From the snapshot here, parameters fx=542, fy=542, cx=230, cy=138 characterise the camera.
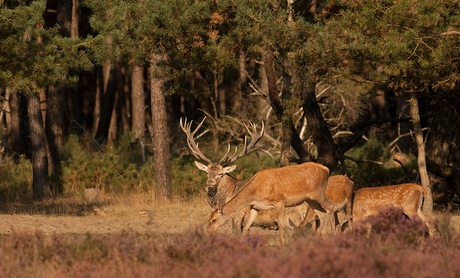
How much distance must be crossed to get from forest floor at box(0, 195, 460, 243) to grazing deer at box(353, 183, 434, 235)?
0.78 m

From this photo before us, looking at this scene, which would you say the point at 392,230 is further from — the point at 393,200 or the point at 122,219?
the point at 122,219

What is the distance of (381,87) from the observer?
13336mm

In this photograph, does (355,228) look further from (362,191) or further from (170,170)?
(170,170)

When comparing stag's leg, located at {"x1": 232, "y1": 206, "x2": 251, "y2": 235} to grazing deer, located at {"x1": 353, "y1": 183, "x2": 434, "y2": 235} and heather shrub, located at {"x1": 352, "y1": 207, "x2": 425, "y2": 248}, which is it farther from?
heather shrub, located at {"x1": 352, "y1": 207, "x2": 425, "y2": 248}

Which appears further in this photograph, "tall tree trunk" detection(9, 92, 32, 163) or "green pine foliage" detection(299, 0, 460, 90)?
"tall tree trunk" detection(9, 92, 32, 163)

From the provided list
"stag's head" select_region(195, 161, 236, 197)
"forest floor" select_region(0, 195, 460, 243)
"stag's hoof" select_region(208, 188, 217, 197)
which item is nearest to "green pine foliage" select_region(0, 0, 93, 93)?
"forest floor" select_region(0, 195, 460, 243)

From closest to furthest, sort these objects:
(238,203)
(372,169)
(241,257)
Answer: (241,257) → (238,203) → (372,169)

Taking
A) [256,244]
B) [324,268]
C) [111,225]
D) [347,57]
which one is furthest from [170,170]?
[324,268]

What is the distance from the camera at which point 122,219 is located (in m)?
12.1

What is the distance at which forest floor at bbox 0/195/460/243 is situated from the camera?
10500mm

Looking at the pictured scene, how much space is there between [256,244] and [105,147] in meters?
14.7

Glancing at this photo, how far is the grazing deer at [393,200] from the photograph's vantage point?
913cm

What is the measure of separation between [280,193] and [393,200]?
84.9 inches

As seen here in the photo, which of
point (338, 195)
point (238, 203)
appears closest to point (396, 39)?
point (338, 195)
